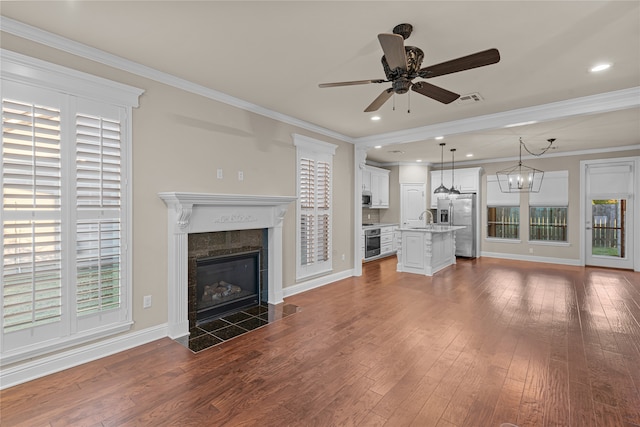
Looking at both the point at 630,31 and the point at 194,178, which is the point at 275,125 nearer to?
the point at 194,178

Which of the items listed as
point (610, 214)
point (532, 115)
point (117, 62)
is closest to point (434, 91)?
point (532, 115)

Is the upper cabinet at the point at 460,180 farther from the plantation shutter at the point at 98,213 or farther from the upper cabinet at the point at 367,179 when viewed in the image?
the plantation shutter at the point at 98,213

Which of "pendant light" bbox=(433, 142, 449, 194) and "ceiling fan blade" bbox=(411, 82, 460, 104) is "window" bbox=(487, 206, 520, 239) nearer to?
"pendant light" bbox=(433, 142, 449, 194)

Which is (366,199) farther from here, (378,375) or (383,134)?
(378,375)

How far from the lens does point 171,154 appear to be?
3.32 metres

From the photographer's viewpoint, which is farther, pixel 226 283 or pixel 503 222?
pixel 503 222

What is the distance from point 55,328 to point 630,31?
524 cm

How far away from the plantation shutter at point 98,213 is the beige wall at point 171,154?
0.56 feet

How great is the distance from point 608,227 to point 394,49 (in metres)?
8.06

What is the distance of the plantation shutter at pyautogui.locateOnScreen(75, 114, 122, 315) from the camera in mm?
2707

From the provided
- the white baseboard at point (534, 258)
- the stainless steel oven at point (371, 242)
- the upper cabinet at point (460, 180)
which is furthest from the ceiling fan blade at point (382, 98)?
the white baseboard at point (534, 258)

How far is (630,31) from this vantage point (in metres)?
2.43

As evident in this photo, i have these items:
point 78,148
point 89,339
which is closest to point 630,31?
point 78,148

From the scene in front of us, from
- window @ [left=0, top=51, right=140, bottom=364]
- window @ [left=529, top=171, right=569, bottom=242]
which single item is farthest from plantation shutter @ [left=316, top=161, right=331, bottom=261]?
window @ [left=529, top=171, right=569, bottom=242]
